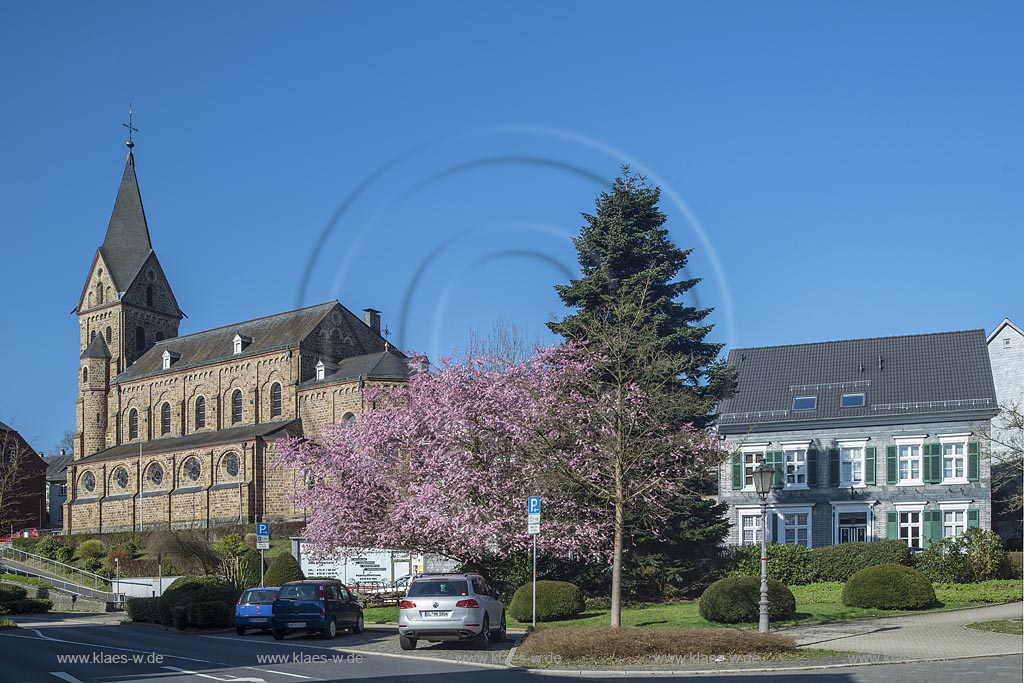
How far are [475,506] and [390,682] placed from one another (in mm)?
16724

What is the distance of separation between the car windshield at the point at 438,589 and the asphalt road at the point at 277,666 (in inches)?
49.4

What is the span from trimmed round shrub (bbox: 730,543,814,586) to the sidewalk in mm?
9364

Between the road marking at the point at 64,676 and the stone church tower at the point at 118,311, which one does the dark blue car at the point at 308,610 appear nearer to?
the road marking at the point at 64,676

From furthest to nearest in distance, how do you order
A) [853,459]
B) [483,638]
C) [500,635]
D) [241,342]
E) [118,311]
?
[118,311] < [241,342] < [853,459] < [500,635] < [483,638]

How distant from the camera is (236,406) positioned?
87562 mm

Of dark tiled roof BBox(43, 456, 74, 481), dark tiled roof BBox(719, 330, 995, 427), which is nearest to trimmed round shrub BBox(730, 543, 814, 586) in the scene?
dark tiled roof BBox(719, 330, 995, 427)

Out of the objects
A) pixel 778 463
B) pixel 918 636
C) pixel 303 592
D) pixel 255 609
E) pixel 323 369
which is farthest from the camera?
pixel 323 369

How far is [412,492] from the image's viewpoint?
1394 inches

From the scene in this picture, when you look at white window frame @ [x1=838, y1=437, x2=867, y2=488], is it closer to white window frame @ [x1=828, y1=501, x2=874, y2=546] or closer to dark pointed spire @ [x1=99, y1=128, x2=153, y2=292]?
white window frame @ [x1=828, y1=501, x2=874, y2=546]

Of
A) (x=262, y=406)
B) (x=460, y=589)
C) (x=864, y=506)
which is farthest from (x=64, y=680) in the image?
(x=262, y=406)

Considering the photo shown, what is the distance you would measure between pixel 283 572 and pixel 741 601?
19.6 metres

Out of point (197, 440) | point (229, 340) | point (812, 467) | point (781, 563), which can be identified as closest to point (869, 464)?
point (812, 467)

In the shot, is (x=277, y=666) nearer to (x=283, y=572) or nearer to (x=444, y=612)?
(x=444, y=612)

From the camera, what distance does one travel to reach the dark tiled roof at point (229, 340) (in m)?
85.2
